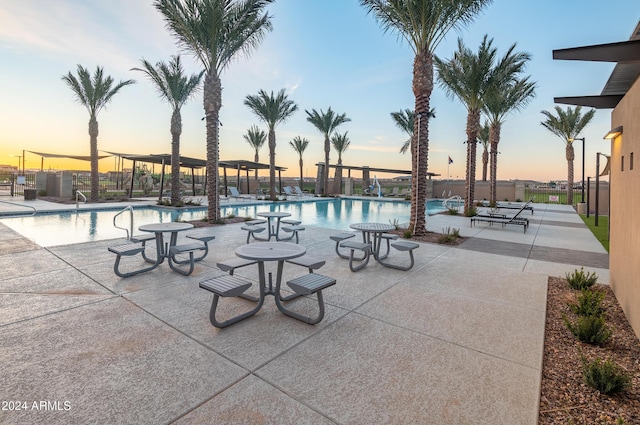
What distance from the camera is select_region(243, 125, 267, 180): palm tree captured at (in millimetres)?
36875

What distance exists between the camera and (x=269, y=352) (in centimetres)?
267

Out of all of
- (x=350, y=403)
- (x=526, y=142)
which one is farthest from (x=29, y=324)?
(x=526, y=142)

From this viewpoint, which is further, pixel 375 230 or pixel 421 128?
pixel 421 128

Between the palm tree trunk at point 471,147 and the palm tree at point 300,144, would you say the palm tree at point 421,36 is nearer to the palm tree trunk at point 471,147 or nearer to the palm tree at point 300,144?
the palm tree trunk at point 471,147

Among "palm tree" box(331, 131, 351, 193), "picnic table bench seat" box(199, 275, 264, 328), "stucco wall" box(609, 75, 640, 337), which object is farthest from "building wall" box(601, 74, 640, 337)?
"palm tree" box(331, 131, 351, 193)

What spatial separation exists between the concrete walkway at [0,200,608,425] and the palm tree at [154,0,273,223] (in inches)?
273

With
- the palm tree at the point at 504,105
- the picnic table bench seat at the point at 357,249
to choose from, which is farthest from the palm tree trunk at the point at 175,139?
the palm tree at the point at 504,105

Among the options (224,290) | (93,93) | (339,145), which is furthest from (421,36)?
(339,145)

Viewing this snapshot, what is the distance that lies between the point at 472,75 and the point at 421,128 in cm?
657

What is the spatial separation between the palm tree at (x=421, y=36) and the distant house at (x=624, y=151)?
4.56 m

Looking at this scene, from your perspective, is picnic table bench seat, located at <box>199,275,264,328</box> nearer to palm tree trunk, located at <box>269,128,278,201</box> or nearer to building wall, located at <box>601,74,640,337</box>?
building wall, located at <box>601,74,640,337</box>

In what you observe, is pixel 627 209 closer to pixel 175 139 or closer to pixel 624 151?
pixel 624 151

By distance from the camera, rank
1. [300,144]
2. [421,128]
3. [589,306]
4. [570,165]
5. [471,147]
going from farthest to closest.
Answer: [300,144] → [570,165] → [471,147] → [421,128] → [589,306]

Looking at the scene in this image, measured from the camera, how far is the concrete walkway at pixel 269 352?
1.98 meters
